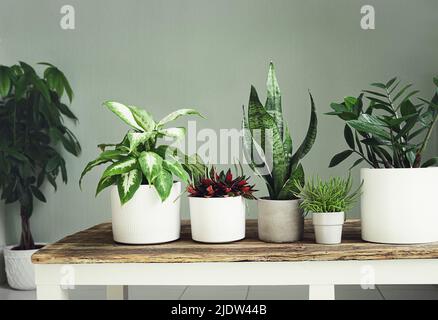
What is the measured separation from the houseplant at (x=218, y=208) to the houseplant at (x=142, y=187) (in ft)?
0.17

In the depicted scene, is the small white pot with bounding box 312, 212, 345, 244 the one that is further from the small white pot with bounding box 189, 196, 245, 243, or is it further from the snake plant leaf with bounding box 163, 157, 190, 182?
the snake plant leaf with bounding box 163, 157, 190, 182

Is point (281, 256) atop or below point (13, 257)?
atop

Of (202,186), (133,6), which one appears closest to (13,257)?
(133,6)

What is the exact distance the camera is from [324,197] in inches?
43.7

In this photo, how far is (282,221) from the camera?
3.72 ft

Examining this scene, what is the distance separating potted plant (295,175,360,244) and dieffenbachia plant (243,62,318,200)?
5 cm

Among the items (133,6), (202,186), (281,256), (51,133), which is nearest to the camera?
(281,256)

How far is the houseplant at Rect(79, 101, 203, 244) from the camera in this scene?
1.12 meters

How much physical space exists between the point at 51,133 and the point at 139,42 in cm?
87

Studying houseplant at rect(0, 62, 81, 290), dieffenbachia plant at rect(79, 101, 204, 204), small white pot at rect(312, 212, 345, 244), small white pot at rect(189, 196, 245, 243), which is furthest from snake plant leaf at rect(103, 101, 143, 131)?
houseplant at rect(0, 62, 81, 290)

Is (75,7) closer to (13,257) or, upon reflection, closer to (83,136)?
(83,136)

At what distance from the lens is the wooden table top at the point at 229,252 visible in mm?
1016

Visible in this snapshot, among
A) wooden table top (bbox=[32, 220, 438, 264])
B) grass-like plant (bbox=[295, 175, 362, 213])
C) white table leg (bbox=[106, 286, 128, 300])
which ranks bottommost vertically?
white table leg (bbox=[106, 286, 128, 300])

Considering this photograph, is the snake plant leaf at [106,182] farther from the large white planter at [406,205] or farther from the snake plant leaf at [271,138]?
the large white planter at [406,205]
